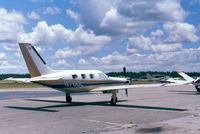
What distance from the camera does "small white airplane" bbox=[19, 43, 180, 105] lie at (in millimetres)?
27266

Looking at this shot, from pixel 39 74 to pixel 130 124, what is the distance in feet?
41.0

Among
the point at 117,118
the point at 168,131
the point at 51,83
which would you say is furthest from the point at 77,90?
the point at 168,131

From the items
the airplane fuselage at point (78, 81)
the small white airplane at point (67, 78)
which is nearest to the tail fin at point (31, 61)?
the small white airplane at point (67, 78)

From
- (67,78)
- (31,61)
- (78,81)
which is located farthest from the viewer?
(78,81)

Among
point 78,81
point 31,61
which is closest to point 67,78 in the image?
point 78,81

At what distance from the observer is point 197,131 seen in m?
14.4

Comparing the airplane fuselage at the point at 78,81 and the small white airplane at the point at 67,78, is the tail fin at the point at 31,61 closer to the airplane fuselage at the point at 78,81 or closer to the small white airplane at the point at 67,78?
the small white airplane at the point at 67,78

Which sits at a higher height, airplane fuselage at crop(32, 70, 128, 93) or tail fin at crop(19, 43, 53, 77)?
tail fin at crop(19, 43, 53, 77)

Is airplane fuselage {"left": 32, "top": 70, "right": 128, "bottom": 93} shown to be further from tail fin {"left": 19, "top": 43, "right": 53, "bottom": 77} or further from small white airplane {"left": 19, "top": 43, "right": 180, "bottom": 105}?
tail fin {"left": 19, "top": 43, "right": 53, "bottom": 77}

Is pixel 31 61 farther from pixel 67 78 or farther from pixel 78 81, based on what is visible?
pixel 78 81

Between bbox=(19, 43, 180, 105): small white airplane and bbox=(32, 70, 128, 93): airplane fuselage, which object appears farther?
bbox=(32, 70, 128, 93): airplane fuselage

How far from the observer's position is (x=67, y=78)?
28016 mm

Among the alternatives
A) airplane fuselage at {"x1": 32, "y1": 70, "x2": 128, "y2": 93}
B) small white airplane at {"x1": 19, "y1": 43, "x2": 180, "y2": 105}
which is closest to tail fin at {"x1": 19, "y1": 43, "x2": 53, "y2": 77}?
small white airplane at {"x1": 19, "y1": 43, "x2": 180, "y2": 105}

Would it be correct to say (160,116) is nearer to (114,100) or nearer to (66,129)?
(66,129)
